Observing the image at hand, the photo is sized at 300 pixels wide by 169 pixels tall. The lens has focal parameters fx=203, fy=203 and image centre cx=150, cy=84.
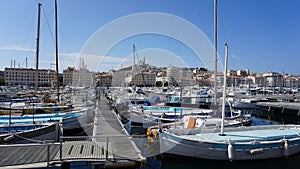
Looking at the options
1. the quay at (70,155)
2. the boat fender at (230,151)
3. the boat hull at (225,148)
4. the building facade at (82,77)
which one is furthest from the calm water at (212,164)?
the building facade at (82,77)

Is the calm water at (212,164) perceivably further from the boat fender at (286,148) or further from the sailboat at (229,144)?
the boat fender at (286,148)

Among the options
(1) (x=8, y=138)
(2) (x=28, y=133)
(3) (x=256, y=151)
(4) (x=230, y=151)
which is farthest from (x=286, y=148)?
(1) (x=8, y=138)

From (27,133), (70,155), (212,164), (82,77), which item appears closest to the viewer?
(70,155)

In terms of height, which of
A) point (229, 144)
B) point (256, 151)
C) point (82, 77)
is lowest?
point (256, 151)

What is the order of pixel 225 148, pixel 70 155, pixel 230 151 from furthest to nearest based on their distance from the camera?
pixel 225 148
pixel 230 151
pixel 70 155

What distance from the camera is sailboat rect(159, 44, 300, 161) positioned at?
8.42 meters

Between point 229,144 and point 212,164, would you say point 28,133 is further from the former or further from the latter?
point 229,144

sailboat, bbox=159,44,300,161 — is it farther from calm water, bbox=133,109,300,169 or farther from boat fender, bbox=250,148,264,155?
calm water, bbox=133,109,300,169

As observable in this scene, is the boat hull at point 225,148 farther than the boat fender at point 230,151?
Yes

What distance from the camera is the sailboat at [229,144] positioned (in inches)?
332

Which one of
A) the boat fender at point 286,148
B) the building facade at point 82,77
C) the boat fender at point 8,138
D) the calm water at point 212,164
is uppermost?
the building facade at point 82,77

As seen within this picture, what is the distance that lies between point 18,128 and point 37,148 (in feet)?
13.1

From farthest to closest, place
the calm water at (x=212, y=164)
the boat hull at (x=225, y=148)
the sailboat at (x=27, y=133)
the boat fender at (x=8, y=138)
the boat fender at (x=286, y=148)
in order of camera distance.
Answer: the boat fender at (x=286, y=148), the calm water at (x=212, y=164), the sailboat at (x=27, y=133), the boat hull at (x=225, y=148), the boat fender at (x=8, y=138)

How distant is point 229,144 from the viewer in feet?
27.2
